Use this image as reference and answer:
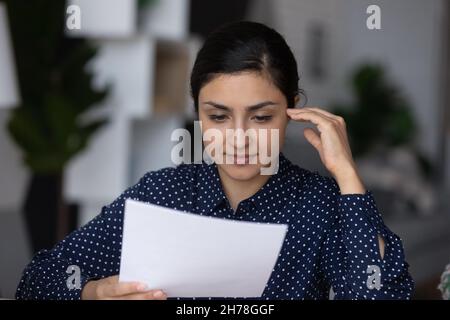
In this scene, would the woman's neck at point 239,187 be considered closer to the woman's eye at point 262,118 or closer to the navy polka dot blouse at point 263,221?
the navy polka dot blouse at point 263,221

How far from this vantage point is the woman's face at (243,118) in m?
0.97

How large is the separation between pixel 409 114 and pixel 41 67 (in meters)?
3.24

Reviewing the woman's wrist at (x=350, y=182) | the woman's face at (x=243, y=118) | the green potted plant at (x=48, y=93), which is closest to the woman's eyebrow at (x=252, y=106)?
the woman's face at (x=243, y=118)

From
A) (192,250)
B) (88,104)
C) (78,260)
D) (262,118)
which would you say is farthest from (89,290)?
(88,104)

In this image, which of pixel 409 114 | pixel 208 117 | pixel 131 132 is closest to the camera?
pixel 208 117

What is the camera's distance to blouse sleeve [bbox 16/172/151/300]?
3.44 ft

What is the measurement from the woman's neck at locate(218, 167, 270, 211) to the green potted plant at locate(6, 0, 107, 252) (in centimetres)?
170

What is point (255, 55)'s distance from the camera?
39.6 inches

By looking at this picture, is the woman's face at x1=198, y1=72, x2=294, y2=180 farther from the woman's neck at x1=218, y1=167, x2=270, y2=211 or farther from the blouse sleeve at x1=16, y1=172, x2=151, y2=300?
the blouse sleeve at x1=16, y1=172, x2=151, y2=300

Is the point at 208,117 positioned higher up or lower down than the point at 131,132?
higher up

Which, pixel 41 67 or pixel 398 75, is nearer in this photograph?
pixel 41 67

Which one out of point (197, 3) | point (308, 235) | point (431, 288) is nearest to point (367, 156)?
point (197, 3)
